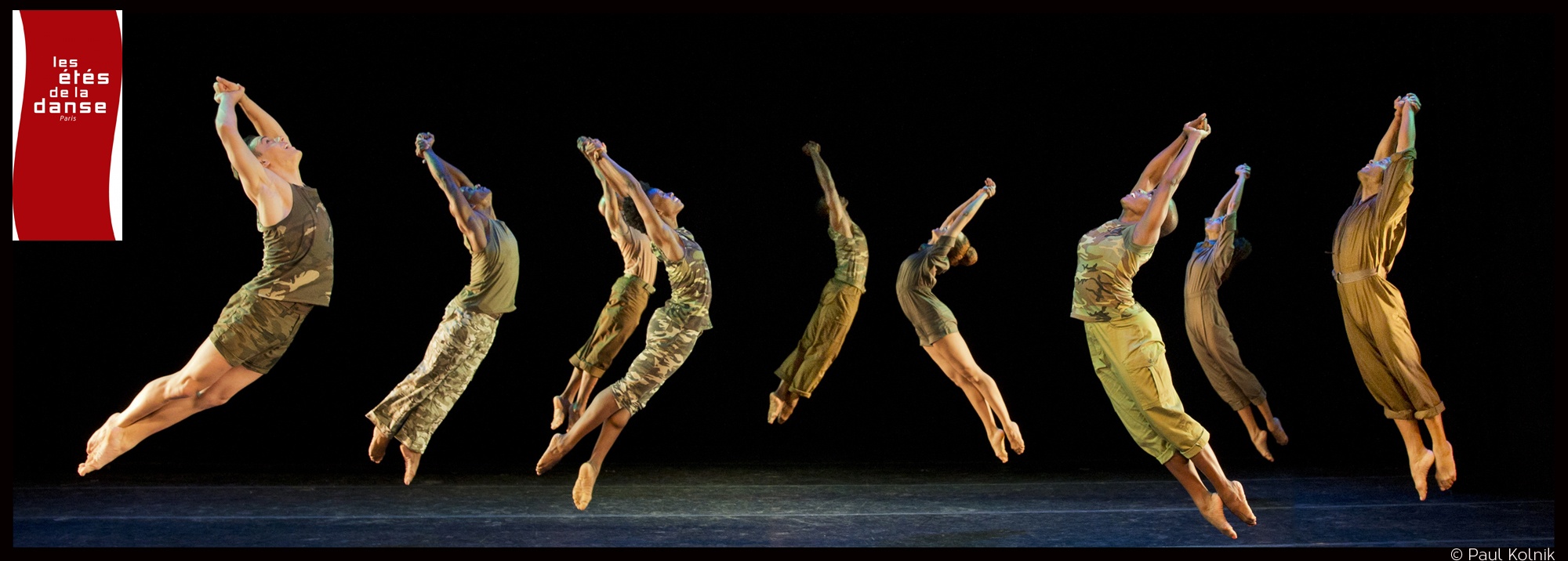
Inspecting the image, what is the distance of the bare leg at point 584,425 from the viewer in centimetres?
Answer: 521

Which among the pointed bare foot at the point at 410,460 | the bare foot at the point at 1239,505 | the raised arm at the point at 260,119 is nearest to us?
the bare foot at the point at 1239,505

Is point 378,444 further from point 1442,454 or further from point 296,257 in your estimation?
point 1442,454

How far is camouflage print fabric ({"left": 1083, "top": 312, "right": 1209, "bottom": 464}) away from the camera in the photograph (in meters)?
4.77

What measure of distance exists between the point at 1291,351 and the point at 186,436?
6.38 m

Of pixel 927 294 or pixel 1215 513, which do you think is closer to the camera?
pixel 1215 513

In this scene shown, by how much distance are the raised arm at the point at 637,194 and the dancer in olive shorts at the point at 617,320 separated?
29.5 inches

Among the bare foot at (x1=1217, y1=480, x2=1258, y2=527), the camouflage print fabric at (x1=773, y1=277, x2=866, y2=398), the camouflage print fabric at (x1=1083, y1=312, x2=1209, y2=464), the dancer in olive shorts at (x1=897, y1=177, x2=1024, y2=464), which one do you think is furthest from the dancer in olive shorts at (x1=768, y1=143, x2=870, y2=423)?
the bare foot at (x1=1217, y1=480, x2=1258, y2=527)

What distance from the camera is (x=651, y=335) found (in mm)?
5398

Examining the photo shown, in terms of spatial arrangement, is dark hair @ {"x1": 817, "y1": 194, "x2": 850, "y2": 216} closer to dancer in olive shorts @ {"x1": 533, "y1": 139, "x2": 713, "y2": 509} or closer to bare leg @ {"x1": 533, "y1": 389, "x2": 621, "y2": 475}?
dancer in olive shorts @ {"x1": 533, "y1": 139, "x2": 713, "y2": 509}

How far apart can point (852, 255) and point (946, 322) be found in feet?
1.97

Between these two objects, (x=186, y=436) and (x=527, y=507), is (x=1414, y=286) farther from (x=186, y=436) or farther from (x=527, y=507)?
(x=186, y=436)

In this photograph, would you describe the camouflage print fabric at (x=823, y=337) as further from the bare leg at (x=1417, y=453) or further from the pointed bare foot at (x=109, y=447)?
the pointed bare foot at (x=109, y=447)

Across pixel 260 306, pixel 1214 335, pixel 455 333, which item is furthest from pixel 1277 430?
pixel 260 306

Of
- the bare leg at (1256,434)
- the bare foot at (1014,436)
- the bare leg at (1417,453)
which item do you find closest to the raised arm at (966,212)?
the bare foot at (1014,436)
